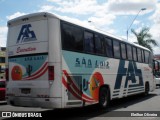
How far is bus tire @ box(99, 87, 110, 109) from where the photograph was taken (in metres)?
12.4

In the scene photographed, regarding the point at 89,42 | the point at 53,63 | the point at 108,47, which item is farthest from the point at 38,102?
the point at 108,47

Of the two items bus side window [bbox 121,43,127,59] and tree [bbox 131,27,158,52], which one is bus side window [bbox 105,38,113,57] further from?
tree [bbox 131,27,158,52]

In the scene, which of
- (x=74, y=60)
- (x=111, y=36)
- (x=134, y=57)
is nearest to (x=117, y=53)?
(x=111, y=36)

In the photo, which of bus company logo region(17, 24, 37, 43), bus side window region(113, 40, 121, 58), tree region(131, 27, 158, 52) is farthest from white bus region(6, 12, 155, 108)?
tree region(131, 27, 158, 52)

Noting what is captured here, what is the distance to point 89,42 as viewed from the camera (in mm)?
11555

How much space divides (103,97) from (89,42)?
2.62 meters

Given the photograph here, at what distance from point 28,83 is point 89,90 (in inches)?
98.0

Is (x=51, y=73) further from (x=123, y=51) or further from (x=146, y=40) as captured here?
(x=146, y=40)

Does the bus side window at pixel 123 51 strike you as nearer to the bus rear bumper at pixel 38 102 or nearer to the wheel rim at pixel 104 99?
the wheel rim at pixel 104 99

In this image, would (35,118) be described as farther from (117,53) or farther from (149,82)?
(149,82)

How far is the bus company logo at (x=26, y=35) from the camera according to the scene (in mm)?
10102

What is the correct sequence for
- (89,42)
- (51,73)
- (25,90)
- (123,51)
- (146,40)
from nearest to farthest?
(51,73), (25,90), (89,42), (123,51), (146,40)

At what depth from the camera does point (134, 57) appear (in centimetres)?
1678

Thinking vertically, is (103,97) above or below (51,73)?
below
